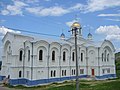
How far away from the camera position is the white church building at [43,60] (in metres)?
32.7

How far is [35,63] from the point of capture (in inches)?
1275

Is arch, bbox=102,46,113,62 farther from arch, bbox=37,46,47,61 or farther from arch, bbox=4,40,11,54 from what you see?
arch, bbox=4,40,11,54

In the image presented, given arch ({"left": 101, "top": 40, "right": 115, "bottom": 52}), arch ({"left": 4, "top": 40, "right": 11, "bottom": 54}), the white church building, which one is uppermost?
arch ({"left": 101, "top": 40, "right": 115, "bottom": 52})

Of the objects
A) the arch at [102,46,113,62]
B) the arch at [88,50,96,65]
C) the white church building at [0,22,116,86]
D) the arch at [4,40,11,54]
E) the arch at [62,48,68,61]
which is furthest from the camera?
the arch at [102,46,113,62]

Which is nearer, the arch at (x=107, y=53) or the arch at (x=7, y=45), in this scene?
the arch at (x=7, y=45)

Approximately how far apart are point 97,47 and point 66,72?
341 inches

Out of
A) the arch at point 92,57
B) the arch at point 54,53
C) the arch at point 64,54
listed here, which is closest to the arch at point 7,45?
the arch at point 54,53

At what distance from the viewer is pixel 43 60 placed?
110 feet

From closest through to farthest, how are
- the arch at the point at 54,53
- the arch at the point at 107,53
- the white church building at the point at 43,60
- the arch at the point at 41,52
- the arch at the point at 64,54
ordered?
the white church building at the point at 43,60 → the arch at the point at 41,52 → the arch at the point at 54,53 → the arch at the point at 64,54 → the arch at the point at 107,53

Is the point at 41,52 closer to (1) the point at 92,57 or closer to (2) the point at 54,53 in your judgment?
(2) the point at 54,53

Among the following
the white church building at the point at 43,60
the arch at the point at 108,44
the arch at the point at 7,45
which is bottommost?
the white church building at the point at 43,60

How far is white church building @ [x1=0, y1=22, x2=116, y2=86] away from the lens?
32.7 m

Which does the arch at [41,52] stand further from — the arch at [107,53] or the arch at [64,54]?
the arch at [107,53]

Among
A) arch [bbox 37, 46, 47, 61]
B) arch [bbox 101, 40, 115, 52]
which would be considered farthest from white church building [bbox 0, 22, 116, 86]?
arch [bbox 101, 40, 115, 52]
